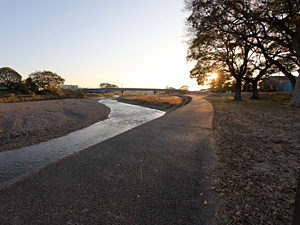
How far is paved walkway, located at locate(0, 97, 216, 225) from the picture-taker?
88.9 inches

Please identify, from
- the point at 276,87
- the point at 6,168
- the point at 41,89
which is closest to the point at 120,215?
the point at 6,168

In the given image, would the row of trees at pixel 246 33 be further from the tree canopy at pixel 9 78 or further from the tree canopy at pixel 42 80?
the tree canopy at pixel 9 78

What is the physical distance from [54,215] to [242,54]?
88.0ft

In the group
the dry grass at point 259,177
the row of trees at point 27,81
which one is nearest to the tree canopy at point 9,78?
the row of trees at point 27,81

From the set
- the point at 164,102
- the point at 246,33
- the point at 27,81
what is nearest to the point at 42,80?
the point at 27,81

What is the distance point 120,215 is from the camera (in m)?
2.28

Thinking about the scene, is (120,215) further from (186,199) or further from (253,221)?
(253,221)

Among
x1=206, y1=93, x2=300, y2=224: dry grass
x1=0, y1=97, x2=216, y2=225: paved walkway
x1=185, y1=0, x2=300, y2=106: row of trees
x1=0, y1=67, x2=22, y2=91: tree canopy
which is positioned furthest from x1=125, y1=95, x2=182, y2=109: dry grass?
x1=0, y1=67, x2=22, y2=91: tree canopy

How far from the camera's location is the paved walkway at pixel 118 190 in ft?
7.41

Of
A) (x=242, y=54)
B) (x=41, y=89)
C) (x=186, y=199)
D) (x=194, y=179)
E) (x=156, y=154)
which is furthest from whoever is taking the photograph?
(x=41, y=89)

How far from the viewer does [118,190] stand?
113 inches

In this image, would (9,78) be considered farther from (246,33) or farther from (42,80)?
(246,33)

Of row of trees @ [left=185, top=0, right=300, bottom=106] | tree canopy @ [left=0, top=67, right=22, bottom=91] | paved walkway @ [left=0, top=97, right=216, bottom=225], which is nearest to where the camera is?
paved walkway @ [left=0, top=97, right=216, bottom=225]

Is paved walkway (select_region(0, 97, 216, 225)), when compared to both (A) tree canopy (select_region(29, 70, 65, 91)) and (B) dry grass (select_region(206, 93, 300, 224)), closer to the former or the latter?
(B) dry grass (select_region(206, 93, 300, 224))
